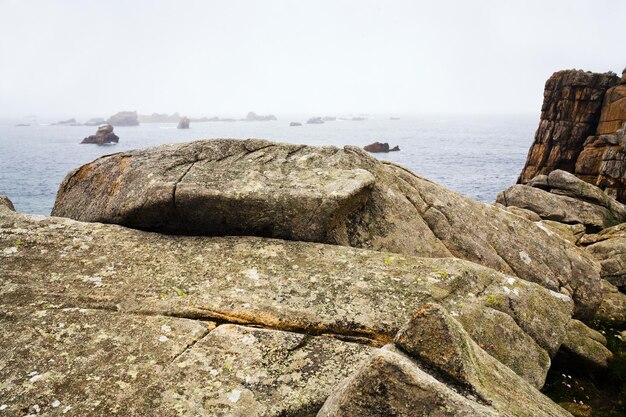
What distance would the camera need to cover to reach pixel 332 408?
14.4 ft

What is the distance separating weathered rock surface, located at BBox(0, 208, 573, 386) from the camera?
723 centimetres

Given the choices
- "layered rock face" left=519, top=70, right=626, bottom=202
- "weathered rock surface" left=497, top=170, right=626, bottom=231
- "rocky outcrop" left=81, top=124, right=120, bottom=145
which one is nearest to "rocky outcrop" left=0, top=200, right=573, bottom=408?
"weathered rock surface" left=497, top=170, right=626, bottom=231

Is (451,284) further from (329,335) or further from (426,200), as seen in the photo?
(426,200)

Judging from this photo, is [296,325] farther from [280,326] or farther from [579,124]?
[579,124]

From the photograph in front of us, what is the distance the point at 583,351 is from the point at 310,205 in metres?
9.67

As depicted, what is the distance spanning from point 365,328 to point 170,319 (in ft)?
11.6

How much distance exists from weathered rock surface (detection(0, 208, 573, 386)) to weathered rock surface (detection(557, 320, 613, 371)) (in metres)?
3.23

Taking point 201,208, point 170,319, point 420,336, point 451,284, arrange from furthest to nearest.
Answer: point 201,208, point 451,284, point 170,319, point 420,336

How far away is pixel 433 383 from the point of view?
4.11 metres

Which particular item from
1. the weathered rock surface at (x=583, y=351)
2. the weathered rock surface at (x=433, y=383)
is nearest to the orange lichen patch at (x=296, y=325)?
the weathered rock surface at (x=433, y=383)

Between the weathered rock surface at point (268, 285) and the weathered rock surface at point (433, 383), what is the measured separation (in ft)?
6.66

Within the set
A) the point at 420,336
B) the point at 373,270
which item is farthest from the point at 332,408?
the point at 373,270

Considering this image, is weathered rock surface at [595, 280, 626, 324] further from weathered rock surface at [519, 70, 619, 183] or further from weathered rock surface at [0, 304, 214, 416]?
weathered rock surface at [519, 70, 619, 183]

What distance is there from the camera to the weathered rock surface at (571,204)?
95.5 feet
